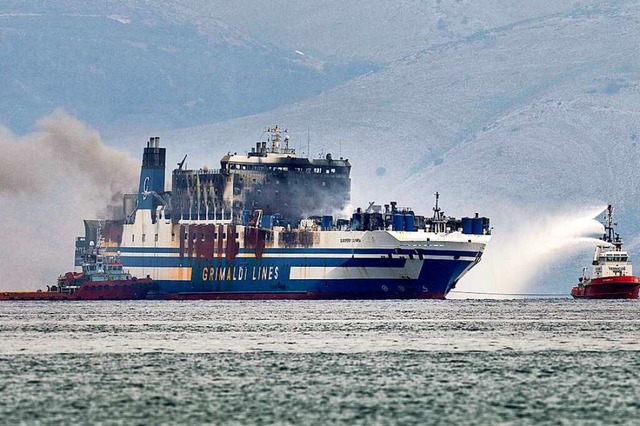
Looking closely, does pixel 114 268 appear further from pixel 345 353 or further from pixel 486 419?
pixel 486 419

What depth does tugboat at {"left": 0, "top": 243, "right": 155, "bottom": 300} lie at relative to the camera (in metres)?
166

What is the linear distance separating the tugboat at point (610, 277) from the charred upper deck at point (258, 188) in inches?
861

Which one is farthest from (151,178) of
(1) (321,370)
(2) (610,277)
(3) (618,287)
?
(1) (321,370)

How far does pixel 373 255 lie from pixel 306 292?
6515 millimetres

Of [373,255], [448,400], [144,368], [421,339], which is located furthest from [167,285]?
[448,400]

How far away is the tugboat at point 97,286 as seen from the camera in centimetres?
16625

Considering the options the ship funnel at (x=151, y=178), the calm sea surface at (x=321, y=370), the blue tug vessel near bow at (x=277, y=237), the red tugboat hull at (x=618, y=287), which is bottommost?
the calm sea surface at (x=321, y=370)

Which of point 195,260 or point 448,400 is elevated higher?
point 195,260

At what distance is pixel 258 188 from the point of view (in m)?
172

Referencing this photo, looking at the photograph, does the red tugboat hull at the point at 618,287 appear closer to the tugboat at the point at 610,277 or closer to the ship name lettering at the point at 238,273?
the tugboat at the point at 610,277

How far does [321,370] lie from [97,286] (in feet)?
294

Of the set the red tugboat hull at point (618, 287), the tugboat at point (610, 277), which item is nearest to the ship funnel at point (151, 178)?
the tugboat at point (610, 277)

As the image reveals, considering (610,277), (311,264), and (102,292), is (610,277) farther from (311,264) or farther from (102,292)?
(102,292)

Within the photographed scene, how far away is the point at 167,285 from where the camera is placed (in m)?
173
